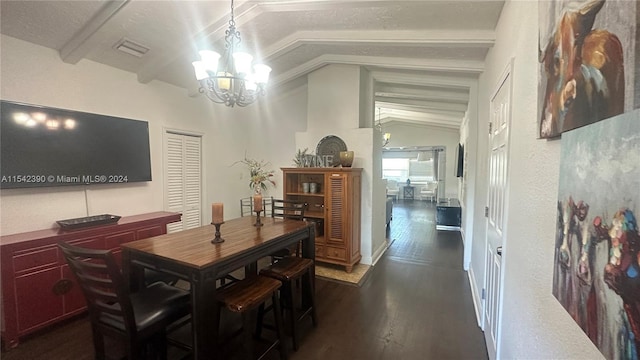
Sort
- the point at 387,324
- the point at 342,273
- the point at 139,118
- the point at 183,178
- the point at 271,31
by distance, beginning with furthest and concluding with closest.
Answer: the point at 183,178 < the point at 342,273 < the point at 139,118 < the point at 271,31 < the point at 387,324

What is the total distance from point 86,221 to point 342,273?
9.98 ft

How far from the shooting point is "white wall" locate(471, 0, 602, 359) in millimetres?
932

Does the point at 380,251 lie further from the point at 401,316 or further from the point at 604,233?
the point at 604,233

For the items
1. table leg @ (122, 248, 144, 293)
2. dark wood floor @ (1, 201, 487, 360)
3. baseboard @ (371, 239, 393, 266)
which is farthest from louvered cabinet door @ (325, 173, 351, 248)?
table leg @ (122, 248, 144, 293)

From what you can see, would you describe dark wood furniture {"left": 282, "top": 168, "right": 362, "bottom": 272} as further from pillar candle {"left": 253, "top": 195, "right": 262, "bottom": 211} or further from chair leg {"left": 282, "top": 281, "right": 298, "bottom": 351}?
chair leg {"left": 282, "top": 281, "right": 298, "bottom": 351}

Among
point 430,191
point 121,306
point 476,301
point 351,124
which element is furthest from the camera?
point 430,191

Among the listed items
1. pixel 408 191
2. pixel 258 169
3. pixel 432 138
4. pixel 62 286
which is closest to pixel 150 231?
pixel 62 286

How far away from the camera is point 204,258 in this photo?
5.67 feet

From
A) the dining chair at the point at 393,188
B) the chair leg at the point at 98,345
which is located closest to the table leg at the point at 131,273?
the chair leg at the point at 98,345

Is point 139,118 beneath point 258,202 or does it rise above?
above

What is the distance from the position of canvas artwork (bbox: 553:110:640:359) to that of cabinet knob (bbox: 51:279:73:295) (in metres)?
3.57

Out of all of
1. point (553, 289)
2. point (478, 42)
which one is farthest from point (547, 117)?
point (478, 42)

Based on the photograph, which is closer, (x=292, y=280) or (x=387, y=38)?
(x=292, y=280)

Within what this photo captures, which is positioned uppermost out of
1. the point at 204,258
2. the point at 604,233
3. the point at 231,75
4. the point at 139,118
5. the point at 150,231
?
the point at 231,75
